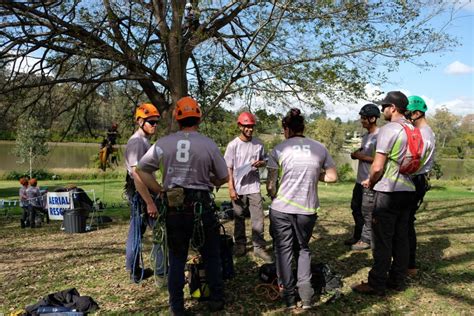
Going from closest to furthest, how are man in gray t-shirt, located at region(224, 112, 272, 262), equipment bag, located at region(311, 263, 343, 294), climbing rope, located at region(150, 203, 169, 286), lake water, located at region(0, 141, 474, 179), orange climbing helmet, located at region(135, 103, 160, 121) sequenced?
climbing rope, located at region(150, 203, 169, 286) < equipment bag, located at region(311, 263, 343, 294) < orange climbing helmet, located at region(135, 103, 160, 121) < man in gray t-shirt, located at region(224, 112, 272, 262) < lake water, located at region(0, 141, 474, 179)

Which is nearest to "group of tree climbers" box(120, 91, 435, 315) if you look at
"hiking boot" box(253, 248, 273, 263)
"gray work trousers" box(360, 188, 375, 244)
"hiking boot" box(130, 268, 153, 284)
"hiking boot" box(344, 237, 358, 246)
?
"hiking boot" box(130, 268, 153, 284)

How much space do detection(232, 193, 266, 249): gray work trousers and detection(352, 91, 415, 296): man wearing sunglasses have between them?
5.04ft

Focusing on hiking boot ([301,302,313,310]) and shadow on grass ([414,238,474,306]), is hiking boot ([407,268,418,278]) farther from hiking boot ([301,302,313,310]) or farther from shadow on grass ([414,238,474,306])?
hiking boot ([301,302,313,310])

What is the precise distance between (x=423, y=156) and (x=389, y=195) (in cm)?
59

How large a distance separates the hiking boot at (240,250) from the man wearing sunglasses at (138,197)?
126cm

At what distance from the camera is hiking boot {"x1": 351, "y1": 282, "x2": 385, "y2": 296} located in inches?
161

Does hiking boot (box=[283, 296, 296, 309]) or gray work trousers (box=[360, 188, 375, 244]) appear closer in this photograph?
hiking boot (box=[283, 296, 296, 309])

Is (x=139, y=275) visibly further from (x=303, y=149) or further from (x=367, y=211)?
(x=367, y=211)

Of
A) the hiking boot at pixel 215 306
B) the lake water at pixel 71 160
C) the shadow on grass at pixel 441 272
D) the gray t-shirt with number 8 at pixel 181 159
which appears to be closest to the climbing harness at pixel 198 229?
the gray t-shirt with number 8 at pixel 181 159

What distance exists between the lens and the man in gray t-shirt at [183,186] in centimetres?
348

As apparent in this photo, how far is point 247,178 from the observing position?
17.6ft

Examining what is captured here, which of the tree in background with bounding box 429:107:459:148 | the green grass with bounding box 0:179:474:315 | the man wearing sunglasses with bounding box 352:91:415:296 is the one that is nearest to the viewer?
the man wearing sunglasses with bounding box 352:91:415:296

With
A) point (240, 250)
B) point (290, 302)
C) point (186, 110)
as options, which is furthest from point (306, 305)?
point (186, 110)

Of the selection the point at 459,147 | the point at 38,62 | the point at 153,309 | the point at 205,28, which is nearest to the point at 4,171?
the point at 38,62
